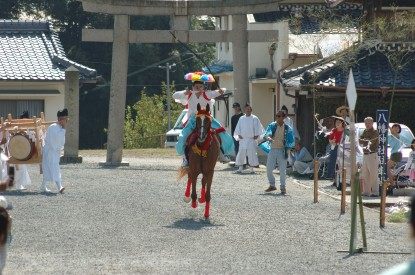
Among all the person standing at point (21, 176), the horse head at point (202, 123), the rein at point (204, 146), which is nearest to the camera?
the horse head at point (202, 123)

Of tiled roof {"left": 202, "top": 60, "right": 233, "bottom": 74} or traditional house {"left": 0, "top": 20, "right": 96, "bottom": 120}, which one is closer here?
traditional house {"left": 0, "top": 20, "right": 96, "bottom": 120}

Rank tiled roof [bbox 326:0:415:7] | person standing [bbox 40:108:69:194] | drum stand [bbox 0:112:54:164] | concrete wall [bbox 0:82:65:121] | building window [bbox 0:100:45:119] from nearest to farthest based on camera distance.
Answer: person standing [bbox 40:108:69:194]
drum stand [bbox 0:112:54:164]
tiled roof [bbox 326:0:415:7]
concrete wall [bbox 0:82:65:121]
building window [bbox 0:100:45:119]

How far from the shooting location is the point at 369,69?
30266mm

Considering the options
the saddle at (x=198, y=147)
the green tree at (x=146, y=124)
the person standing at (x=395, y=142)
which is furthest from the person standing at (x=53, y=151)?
the green tree at (x=146, y=124)

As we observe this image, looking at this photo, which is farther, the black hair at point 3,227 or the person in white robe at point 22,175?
the person in white robe at point 22,175

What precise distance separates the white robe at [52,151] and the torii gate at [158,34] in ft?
32.8

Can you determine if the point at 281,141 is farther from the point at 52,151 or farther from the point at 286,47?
the point at 286,47

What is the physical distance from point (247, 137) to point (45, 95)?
42.2 feet

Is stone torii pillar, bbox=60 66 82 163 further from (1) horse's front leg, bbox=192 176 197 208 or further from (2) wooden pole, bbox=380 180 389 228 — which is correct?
(2) wooden pole, bbox=380 180 389 228

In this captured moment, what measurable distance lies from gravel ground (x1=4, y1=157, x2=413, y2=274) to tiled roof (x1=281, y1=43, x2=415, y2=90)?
606cm

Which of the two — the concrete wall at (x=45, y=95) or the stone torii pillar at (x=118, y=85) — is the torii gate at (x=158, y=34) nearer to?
the stone torii pillar at (x=118, y=85)

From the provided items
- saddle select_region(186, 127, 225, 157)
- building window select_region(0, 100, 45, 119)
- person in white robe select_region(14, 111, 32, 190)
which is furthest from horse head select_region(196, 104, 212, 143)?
building window select_region(0, 100, 45, 119)

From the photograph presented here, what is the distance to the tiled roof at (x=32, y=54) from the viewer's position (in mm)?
40375

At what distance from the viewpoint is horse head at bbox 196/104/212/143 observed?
720 inches
